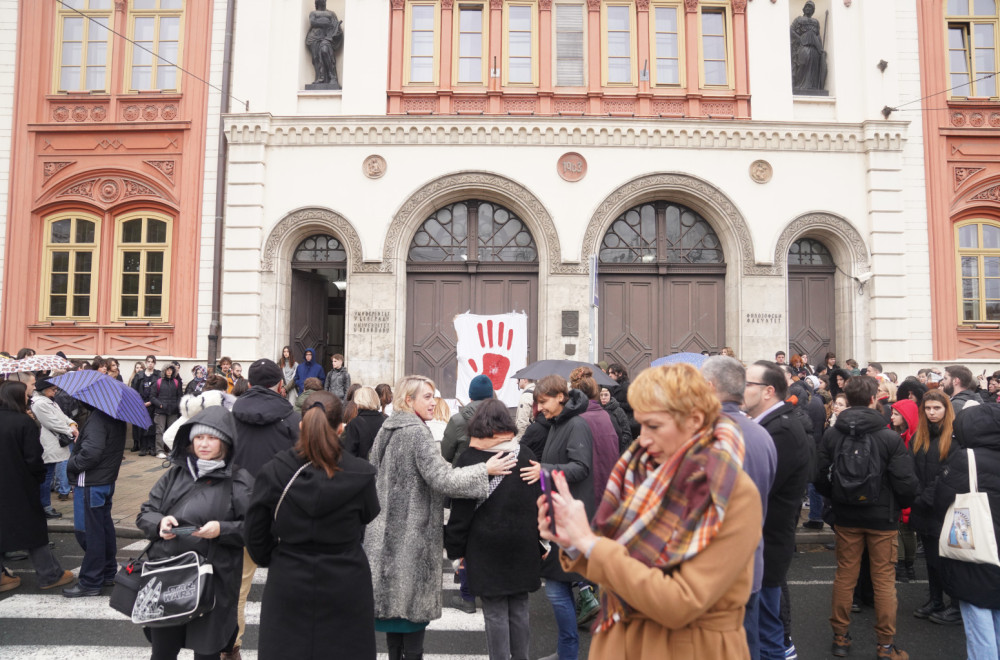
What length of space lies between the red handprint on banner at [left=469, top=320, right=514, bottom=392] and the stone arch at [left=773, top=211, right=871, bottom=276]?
20.5 ft

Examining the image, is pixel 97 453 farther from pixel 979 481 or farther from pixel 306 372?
pixel 306 372

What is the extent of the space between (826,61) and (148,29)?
16013 millimetres

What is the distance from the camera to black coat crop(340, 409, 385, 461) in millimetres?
5867

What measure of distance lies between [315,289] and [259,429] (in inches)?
434

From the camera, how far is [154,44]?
14.9m

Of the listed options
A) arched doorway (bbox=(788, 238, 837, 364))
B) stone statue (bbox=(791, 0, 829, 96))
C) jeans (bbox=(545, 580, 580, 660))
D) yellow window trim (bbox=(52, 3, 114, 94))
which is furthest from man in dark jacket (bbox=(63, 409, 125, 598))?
stone statue (bbox=(791, 0, 829, 96))

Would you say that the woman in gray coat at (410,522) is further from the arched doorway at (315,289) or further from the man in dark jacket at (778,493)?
the arched doorway at (315,289)

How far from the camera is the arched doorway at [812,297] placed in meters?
14.8

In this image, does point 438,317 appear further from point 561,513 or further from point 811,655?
point 561,513

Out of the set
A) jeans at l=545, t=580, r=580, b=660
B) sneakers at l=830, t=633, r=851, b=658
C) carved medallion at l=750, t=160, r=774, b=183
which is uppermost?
carved medallion at l=750, t=160, r=774, b=183

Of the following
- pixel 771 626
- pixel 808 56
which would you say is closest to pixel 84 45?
pixel 808 56

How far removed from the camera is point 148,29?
14.9m

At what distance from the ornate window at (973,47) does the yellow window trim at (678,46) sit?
616cm

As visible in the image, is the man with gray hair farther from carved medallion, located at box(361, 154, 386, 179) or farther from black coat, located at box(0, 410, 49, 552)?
carved medallion, located at box(361, 154, 386, 179)
